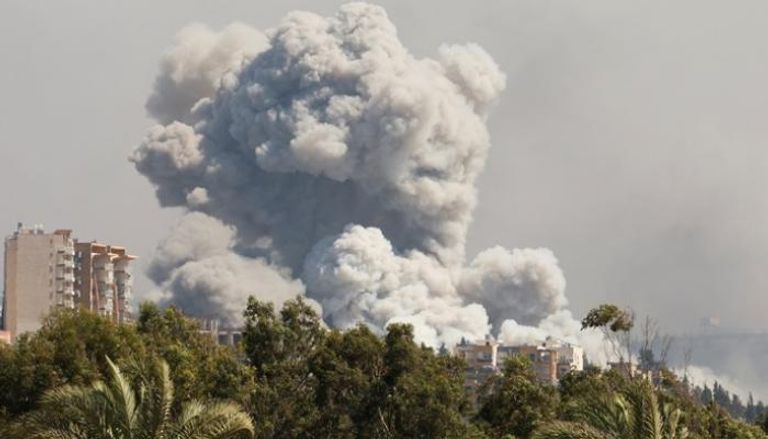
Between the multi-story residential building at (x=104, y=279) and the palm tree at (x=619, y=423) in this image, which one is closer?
the palm tree at (x=619, y=423)

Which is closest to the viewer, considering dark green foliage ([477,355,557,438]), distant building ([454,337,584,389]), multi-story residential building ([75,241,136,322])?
dark green foliage ([477,355,557,438])

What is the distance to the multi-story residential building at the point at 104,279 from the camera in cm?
13088

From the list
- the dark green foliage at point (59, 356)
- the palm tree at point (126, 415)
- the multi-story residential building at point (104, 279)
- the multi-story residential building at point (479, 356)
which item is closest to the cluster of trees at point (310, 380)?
the dark green foliage at point (59, 356)

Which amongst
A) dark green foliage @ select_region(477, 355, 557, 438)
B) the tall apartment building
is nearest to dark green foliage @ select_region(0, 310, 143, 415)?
dark green foliage @ select_region(477, 355, 557, 438)

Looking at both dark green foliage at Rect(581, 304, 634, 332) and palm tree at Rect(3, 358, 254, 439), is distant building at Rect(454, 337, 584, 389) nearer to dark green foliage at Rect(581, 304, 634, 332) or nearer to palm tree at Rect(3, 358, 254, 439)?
dark green foliage at Rect(581, 304, 634, 332)

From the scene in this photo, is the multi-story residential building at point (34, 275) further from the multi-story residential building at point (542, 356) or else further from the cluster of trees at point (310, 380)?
the cluster of trees at point (310, 380)

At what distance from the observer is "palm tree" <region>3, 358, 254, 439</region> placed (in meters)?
22.8

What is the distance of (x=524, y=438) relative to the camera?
41875 millimetres

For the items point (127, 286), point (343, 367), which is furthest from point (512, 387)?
point (127, 286)

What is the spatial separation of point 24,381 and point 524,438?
12453 mm

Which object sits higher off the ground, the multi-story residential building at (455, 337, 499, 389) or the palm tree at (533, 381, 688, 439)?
the multi-story residential building at (455, 337, 499, 389)


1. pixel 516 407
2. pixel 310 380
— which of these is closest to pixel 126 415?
pixel 310 380

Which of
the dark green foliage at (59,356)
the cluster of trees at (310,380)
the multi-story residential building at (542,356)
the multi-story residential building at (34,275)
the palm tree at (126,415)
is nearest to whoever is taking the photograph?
the palm tree at (126,415)

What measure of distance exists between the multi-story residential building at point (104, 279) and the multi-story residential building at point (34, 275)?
533 cm
